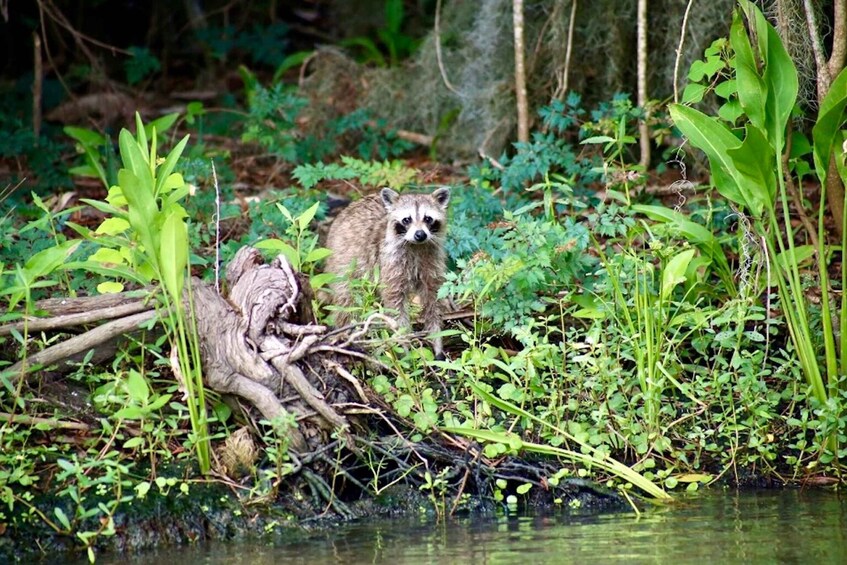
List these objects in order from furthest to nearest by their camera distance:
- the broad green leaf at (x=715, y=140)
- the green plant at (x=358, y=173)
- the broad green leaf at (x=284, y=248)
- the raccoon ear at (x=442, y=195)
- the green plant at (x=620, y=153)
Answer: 1. the green plant at (x=358, y=173)
2. the raccoon ear at (x=442, y=195)
3. the green plant at (x=620, y=153)
4. the broad green leaf at (x=284, y=248)
5. the broad green leaf at (x=715, y=140)

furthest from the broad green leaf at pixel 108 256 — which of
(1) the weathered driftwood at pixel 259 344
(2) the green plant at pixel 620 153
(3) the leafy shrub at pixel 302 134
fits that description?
(3) the leafy shrub at pixel 302 134

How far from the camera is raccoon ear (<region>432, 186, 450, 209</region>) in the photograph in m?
7.25

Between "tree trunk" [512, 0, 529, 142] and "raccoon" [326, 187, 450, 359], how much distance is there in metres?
1.70

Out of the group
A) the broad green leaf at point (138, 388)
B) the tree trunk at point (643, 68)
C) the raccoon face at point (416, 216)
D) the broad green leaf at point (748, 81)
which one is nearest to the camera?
the broad green leaf at point (138, 388)

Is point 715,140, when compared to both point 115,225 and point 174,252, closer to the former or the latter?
point 174,252

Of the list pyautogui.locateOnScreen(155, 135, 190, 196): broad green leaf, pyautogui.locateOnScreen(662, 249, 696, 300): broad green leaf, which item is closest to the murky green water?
pyautogui.locateOnScreen(662, 249, 696, 300): broad green leaf

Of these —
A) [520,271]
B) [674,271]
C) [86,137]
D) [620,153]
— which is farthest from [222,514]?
[86,137]

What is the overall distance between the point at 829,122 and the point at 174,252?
3.19 metres

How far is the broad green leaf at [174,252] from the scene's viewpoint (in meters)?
5.29

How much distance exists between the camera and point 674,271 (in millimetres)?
6078

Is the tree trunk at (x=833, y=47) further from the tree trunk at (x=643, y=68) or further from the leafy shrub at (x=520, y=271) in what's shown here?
the tree trunk at (x=643, y=68)

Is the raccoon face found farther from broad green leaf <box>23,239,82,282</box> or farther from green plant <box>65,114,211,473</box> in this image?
broad green leaf <box>23,239,82,282</box>

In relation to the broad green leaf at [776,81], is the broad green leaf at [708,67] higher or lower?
higher

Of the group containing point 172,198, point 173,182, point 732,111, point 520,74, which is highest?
point 520,74
